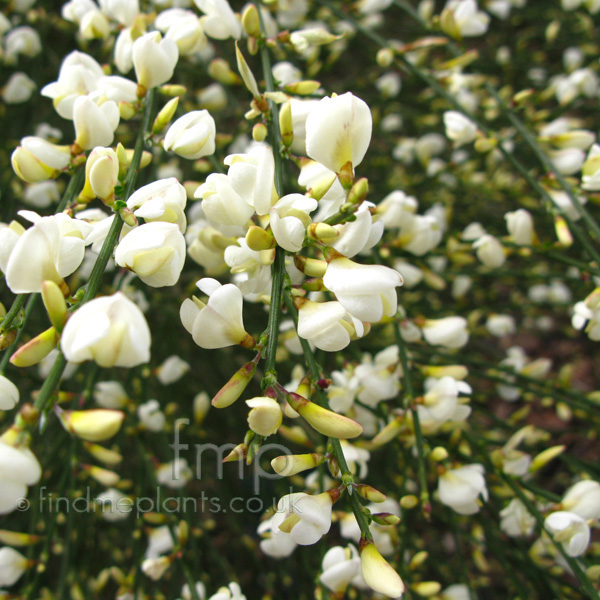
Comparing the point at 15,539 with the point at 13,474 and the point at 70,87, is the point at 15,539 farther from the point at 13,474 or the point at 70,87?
the point at 70,87

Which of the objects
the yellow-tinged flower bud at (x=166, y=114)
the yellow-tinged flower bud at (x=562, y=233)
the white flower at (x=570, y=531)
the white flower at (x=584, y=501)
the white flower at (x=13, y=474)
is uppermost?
the yellow-tinged flower bud at (x=166, y=114)

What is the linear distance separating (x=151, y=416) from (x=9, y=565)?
0.91 feet

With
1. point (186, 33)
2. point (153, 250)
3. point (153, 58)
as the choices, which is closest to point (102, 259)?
point (153, 250)

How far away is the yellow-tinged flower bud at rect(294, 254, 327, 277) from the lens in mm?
482

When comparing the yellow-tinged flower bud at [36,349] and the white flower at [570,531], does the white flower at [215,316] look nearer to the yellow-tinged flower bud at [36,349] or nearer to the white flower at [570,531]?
the yellow-tinged flower bud at [36,349]

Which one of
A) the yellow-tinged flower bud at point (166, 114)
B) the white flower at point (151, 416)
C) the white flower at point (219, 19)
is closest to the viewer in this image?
the yellow-tinged flower bud at point (166, 114)

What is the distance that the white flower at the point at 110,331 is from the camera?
37cm

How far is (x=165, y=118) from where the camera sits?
562 millimetres

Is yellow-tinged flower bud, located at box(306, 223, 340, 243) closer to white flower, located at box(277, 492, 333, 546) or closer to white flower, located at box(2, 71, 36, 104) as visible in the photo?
white flower, located at box(277, 492, 333, 546)

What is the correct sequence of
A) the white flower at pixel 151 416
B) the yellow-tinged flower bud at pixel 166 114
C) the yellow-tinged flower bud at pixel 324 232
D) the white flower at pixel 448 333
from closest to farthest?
the yellow-tinged flower bud at pixel 324 232 < the yellow-tinged flower bud at pixel 166 114 < the white flower at pixel 448 333 < the white flower at pixel 151 416

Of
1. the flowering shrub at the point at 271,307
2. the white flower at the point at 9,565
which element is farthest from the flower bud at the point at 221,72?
the white flower at the point at 9,565

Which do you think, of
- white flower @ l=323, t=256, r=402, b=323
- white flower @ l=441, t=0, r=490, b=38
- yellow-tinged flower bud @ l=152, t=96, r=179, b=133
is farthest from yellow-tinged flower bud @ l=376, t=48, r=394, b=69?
white flower @ l=323, t=256, r=402, b=323

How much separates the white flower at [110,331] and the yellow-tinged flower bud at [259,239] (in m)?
0.13

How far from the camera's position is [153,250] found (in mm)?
454
